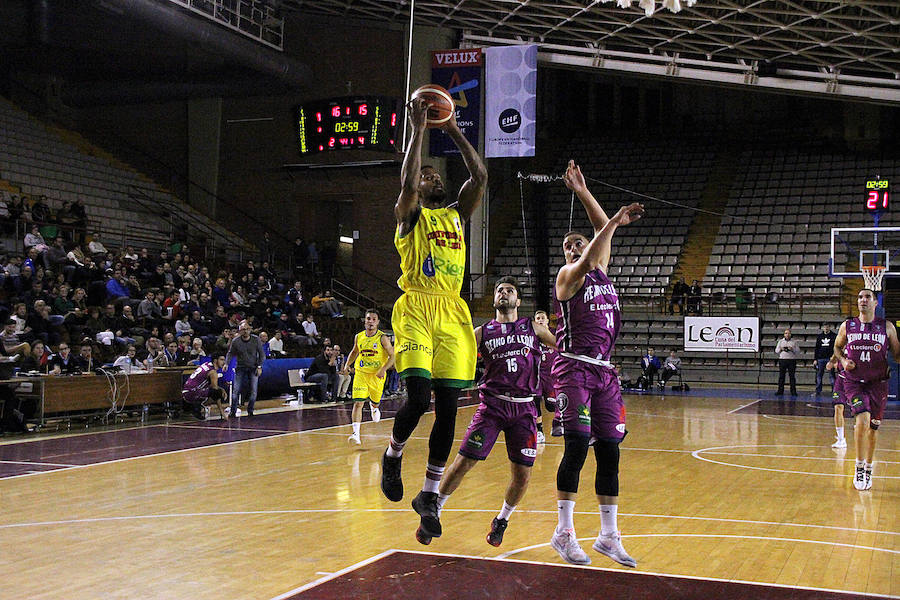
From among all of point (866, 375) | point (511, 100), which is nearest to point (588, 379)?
point (866, 375)

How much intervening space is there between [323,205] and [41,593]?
24325 mm

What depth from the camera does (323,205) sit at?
1160 inches

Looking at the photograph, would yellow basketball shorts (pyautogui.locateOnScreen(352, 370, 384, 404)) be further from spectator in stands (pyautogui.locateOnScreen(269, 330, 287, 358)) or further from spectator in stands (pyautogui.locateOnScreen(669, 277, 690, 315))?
spectator in stands (pyautogui.locateOnScreen(669, 277, 690, 315))

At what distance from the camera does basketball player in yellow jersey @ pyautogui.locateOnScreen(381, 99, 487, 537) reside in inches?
218

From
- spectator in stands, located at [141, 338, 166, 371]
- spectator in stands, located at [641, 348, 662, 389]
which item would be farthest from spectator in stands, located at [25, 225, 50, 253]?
spectator in stands, located at [641, 348, 662, 389]

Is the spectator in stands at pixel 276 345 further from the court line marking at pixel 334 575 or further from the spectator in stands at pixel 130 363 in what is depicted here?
the court line marking at pixel 334 575

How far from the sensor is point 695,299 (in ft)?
84.8

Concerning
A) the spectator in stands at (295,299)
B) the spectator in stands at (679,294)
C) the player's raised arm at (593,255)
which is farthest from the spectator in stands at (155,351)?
the spectator in stands at (679,294)

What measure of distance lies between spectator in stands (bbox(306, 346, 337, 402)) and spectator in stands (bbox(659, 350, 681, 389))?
27.9 feet

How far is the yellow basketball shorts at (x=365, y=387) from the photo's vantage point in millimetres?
13117

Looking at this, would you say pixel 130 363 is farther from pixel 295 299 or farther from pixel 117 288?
pixel 295 299

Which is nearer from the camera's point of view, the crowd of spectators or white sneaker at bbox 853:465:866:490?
white sneaker at bbox 853:465:866:490

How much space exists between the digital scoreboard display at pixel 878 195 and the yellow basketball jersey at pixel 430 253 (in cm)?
1666

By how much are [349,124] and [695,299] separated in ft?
35.4
